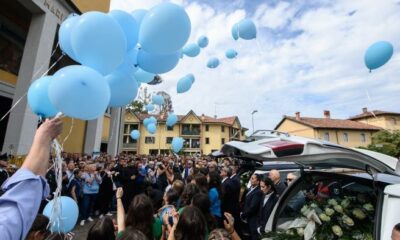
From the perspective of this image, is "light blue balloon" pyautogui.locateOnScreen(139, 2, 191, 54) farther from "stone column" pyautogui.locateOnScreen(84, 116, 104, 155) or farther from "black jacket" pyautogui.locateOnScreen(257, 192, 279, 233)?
"stone column" pyautogui.locateOnScreen(84, 116, 104, 155)

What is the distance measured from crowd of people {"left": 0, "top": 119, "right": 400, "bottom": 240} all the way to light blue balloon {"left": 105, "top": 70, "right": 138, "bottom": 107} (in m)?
1.18

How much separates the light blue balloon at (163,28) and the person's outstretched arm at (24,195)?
248 cm

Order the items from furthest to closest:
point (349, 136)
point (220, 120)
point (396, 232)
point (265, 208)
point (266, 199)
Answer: point (220, 120) < point (349, 136) < point (266, 199) < point (265, 208) < point (396, 232)

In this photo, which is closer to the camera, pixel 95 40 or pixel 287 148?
pixel 287 148

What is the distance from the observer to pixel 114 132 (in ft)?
63.2

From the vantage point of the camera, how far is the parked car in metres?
2.07

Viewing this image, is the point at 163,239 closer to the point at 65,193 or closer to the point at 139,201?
the point at 139,201

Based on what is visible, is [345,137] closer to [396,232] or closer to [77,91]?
[396,232]

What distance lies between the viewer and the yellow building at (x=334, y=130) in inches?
1610

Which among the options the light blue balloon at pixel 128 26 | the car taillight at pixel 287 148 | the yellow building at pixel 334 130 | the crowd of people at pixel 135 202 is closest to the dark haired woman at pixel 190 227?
the crowd of people at pixel 135 202

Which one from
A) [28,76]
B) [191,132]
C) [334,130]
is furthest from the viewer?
[191,132]

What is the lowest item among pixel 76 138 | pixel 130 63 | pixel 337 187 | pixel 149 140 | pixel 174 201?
pixel 174 201

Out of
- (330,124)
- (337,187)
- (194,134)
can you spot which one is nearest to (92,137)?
(337,187)

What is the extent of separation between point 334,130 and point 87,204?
41632 mm
